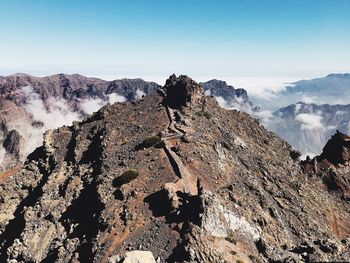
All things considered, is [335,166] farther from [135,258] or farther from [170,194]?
[135,258]

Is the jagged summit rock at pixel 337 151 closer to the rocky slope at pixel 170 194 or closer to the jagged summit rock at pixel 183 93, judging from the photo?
the rocky slope at pixel 170 194

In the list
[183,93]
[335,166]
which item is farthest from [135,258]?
[335,166]

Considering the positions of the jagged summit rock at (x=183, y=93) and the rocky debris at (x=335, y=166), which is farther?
the rocky debris at (x=335, y=166)

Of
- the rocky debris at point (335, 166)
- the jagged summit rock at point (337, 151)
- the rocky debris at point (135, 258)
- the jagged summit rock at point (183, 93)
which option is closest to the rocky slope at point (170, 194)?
the jagged summit rock at point (183, 93)

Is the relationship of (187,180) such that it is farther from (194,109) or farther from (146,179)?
(194,109)

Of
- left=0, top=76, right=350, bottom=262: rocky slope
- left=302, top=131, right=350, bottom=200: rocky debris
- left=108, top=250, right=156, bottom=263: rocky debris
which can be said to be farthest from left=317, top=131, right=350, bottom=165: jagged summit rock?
left=108, top=250, right=156, bottom=263: rocky debris

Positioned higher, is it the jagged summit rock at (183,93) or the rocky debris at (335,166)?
the jagged summit rock at (183,93)

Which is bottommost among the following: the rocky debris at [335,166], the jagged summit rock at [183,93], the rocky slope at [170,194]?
the rocky debris at [335,166]
